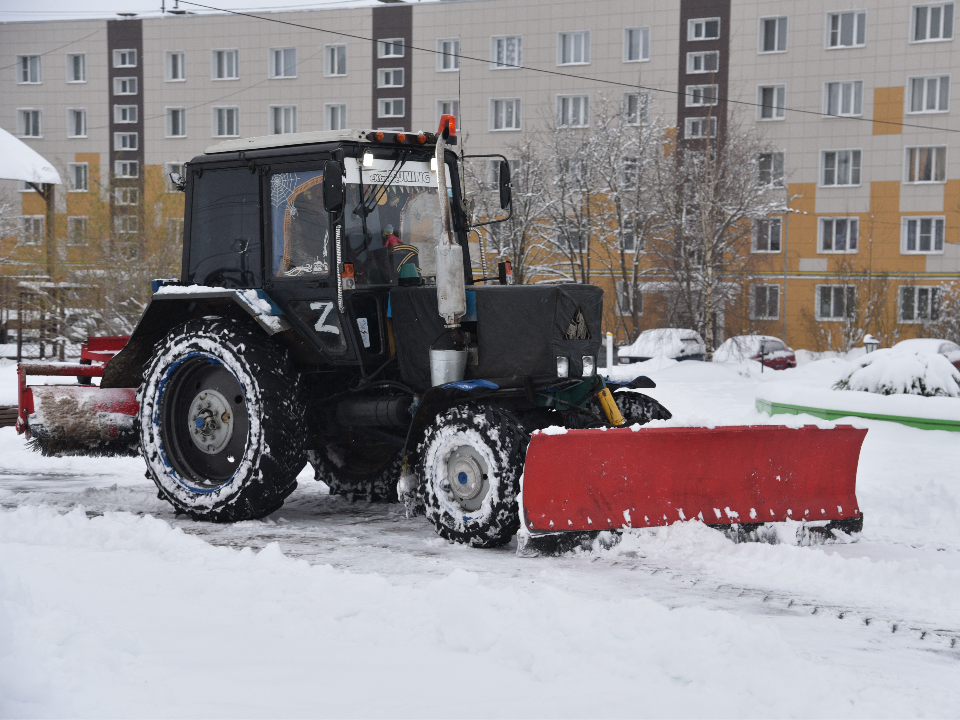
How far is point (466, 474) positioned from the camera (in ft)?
20.3

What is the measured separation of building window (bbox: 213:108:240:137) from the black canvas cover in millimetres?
40494

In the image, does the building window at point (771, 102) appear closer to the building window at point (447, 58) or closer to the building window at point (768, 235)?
the building window at point (768, 235)

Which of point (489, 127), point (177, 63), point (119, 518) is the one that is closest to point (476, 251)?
point (119, 518)

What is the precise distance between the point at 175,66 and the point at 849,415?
40967mm

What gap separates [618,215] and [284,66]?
58.7ft

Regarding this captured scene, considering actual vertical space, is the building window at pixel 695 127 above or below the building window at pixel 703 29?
below

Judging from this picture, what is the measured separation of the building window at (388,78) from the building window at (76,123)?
1434 cm

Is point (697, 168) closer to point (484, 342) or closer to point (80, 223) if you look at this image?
point (80, 223)

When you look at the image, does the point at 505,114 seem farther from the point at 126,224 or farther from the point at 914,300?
the point at 126,224

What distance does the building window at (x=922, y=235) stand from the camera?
3709 centimetres

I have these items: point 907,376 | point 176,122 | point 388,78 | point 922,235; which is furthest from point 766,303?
point 907,376

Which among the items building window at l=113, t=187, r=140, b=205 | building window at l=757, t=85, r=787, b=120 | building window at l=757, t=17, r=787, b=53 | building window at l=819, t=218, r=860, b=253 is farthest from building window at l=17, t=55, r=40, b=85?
building window at l=819, t=218, r=860, b=253

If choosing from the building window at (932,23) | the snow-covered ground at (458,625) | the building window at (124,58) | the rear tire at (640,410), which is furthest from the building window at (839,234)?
the rear tire at (640,410)

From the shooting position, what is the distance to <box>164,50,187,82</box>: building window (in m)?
45.2
